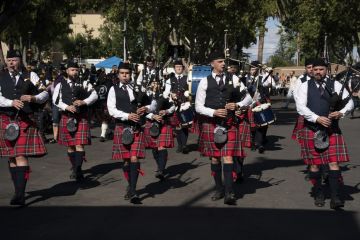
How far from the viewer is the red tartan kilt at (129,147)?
8.08 m

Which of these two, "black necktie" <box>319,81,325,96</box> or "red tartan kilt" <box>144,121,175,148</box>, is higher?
"black necktie" <box>319,81,325,96</box>

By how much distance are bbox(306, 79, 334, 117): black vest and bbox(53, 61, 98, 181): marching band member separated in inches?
128

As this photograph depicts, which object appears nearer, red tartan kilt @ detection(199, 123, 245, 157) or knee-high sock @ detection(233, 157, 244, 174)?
red tartan kilt @ detection(199, 123, 245, 157)

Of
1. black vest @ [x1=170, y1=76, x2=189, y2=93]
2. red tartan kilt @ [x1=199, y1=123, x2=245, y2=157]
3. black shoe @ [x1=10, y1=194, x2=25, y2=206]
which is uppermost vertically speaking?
black vest @ [x1=170, y1=76, x2=189, y2=93]

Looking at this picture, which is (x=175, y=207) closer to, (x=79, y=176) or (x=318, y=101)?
(x=318, y=101)

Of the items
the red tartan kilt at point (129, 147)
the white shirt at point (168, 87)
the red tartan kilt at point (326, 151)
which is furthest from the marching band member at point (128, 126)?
the white shirt at point (168, 87)

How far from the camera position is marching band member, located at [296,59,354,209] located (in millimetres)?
7609

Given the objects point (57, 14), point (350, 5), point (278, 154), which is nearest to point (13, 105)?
point (278, 154)

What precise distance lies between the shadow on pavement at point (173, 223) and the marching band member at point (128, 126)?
59 centimetres

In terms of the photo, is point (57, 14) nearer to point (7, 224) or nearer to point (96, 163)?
point (96, 163)

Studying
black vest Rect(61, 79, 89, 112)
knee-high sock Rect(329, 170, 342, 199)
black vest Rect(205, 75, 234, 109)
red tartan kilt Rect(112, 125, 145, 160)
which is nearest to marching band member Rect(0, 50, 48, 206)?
red tartan kilt Rect(112, 125, 145, 160)

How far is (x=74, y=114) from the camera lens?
9641mm

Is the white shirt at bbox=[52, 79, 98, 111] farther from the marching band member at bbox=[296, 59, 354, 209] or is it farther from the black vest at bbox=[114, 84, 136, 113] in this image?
the marching band member at bbox=[296, 59, 354, 209]

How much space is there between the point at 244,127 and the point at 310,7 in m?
34.9
